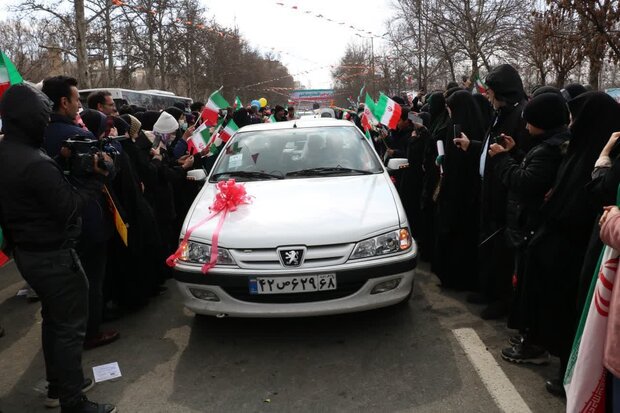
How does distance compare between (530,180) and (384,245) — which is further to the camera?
(384,245)

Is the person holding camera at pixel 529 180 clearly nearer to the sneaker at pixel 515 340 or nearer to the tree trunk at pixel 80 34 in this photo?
the sneaker at pixel 515 340

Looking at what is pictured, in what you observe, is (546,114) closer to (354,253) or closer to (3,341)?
(354,253)

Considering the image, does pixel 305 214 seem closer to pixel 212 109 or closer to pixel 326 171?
pixel 326 171

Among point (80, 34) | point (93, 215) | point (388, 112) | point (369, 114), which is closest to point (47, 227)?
point (93, 215)

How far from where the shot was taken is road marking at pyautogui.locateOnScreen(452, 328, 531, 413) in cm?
288

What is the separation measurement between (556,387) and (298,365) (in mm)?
1606

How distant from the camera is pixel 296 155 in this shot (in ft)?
16.0

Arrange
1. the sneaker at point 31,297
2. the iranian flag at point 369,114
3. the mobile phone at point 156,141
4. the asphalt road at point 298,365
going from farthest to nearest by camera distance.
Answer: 1. the iranian flag at point 369,114
2. the mobile phone at point 156,141
3. the sneaker at point 31,297
4. the asphalt road at point 298,365

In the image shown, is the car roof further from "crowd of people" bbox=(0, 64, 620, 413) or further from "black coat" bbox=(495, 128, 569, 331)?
"black coat" bbox=(495, 128, 569, 331)

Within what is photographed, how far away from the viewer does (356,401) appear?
2.98 meters

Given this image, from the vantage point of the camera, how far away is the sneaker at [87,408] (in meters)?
2.87

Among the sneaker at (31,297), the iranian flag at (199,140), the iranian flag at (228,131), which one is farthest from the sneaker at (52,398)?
the iranian flag at (228,131)

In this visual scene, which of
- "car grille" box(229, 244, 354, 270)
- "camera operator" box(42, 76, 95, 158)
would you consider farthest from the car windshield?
"camera operator" box(42, 76, 95, 158)

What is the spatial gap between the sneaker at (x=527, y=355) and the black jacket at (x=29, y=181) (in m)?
2.89
